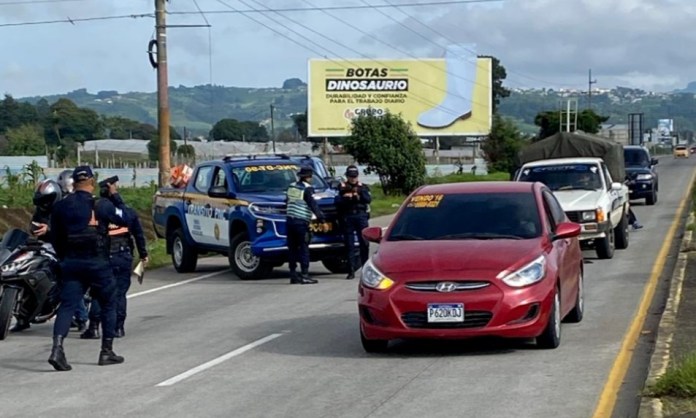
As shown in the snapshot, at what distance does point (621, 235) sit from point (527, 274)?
1286 cm

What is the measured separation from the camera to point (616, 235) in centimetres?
2406

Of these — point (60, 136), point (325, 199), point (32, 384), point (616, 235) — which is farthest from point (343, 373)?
point (60, 136)

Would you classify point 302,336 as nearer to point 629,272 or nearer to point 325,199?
point 325,199

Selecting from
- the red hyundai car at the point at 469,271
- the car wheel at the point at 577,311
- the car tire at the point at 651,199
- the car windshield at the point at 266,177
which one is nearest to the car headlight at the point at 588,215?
the car windshield at the point at 266,177

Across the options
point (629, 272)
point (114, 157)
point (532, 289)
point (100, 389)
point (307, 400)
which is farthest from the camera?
point (114, 157)

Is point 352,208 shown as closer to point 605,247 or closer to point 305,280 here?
point 305,280

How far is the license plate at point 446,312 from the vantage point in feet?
37.0

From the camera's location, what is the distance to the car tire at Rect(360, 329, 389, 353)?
1201cm

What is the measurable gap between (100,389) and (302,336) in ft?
10.5

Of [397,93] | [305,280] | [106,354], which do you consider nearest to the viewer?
[106,354]

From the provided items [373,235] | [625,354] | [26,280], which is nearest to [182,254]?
[26,280]

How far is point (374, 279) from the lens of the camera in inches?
464

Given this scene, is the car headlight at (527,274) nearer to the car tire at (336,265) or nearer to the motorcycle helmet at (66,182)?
the motorcycle helmet at (66,182)

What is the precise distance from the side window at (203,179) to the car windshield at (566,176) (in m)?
5.62
